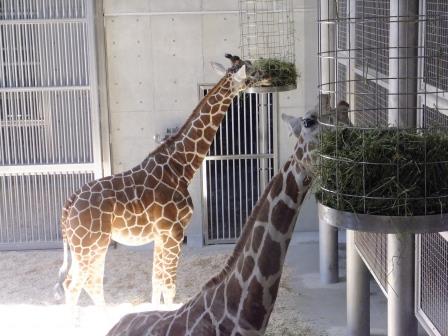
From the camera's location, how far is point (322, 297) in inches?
273

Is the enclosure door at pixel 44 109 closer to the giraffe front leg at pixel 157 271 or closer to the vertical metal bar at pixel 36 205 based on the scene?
the vertical metal bar at pixel 36 205

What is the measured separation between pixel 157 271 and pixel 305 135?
2.89 metres

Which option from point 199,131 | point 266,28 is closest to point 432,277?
point 199,131

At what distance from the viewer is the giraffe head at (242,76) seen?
6227 millimetres

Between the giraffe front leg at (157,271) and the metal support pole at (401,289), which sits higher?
the metal support pole at (401,289)

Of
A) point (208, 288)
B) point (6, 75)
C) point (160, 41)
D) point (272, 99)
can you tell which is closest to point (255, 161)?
point (272, 99)

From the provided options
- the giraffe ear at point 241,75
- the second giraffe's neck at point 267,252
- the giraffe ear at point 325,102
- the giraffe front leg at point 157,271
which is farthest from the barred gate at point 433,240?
the giraffe front leg at point 157,271

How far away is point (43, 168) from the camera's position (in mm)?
8695

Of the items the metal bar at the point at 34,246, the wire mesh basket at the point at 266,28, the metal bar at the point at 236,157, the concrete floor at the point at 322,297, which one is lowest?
the concrete floor at the point at 322,297

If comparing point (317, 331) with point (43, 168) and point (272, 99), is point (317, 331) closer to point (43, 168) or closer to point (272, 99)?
point (272, 99)

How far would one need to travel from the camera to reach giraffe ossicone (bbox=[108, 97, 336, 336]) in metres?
3.60

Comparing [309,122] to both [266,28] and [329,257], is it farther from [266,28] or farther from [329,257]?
[266,28]

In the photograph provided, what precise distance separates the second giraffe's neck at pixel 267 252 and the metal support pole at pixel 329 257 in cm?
376

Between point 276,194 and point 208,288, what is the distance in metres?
0.58
